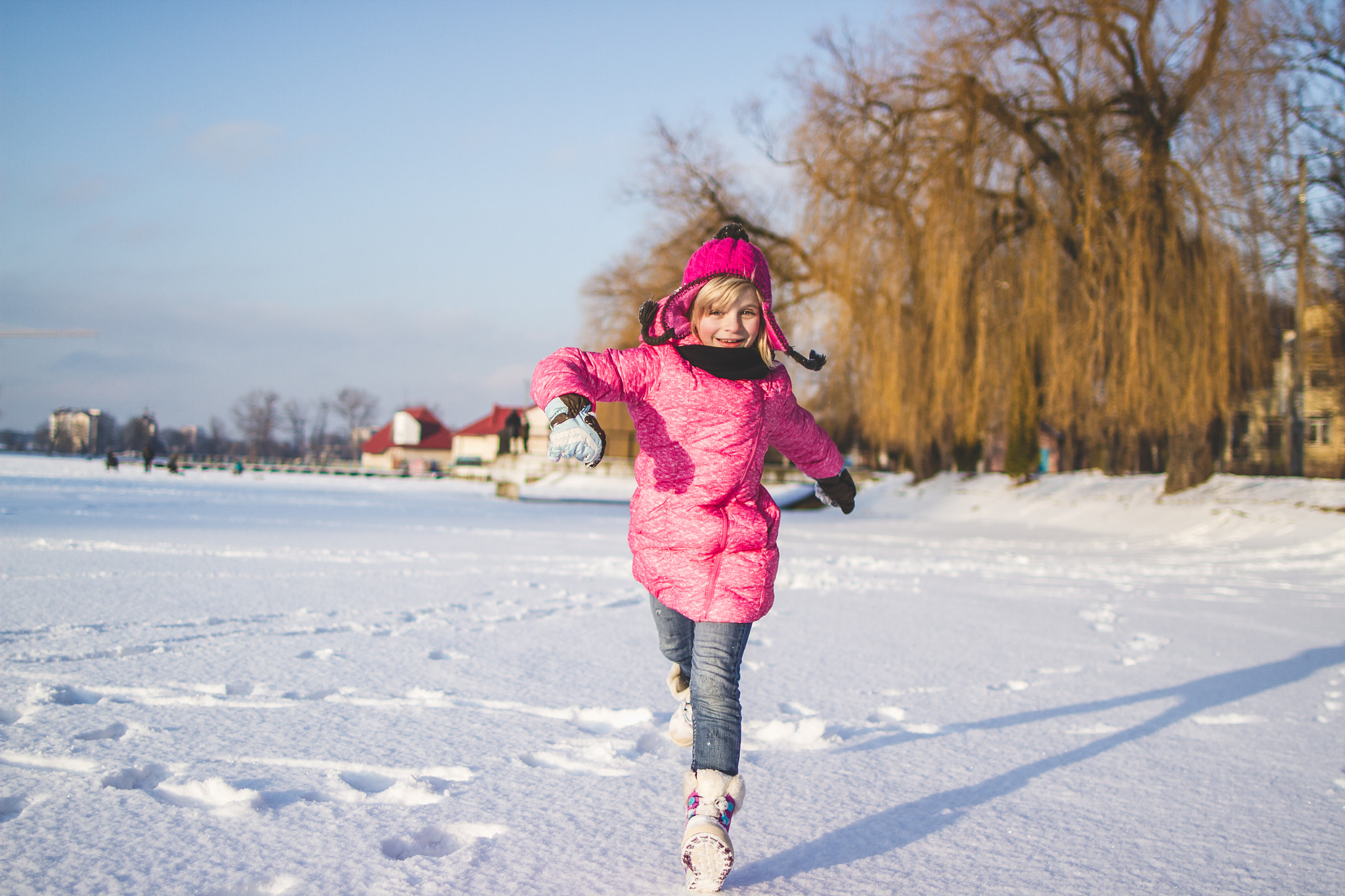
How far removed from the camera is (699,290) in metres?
2.33

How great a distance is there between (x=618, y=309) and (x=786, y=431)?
1916cm

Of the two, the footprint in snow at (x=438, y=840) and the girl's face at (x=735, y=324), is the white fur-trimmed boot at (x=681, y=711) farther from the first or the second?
the girl's face at (x=735, y=324)

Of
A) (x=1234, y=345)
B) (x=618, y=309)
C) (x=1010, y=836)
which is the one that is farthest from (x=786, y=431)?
(x=618, y=309)

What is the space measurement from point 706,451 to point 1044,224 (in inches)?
528

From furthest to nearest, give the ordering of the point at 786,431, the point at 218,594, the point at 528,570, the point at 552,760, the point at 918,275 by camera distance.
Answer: the point at 918,275 < the point at 528,570 < the point at 218,594 < the point at 552,760 < the point at 786,431

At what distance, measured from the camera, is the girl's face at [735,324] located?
2266 millimetres

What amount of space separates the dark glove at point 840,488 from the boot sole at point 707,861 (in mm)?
1050

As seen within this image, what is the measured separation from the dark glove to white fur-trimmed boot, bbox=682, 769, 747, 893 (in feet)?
2.92

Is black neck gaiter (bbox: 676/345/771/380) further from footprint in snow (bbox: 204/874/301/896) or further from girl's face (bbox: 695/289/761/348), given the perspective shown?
footprint in snow (bbox: 204/874/301/896)

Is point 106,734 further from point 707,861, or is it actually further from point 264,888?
point 707,861

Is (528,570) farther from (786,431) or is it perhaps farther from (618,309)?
(618,309)

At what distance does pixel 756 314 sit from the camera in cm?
231

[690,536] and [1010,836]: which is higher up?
[690,536]

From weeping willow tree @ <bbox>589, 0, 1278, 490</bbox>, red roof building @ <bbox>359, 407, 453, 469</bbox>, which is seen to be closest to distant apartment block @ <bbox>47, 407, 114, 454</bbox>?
red roof building @ <bbox>359, 407, 453, 469</bbox>
